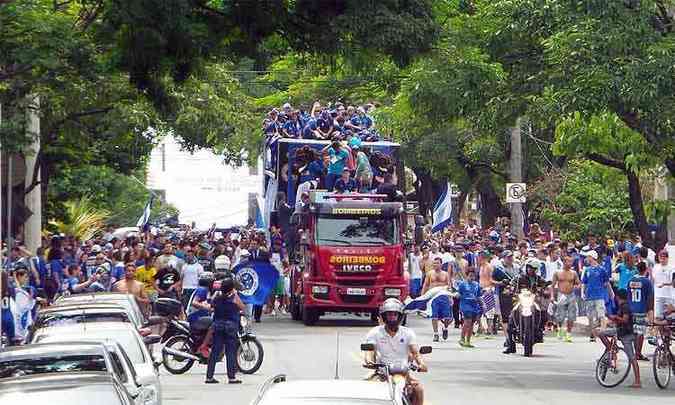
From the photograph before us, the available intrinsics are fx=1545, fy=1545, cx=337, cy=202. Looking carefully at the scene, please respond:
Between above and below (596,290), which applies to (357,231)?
above

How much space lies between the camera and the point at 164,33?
19.4 m

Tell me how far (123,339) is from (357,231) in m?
17.3

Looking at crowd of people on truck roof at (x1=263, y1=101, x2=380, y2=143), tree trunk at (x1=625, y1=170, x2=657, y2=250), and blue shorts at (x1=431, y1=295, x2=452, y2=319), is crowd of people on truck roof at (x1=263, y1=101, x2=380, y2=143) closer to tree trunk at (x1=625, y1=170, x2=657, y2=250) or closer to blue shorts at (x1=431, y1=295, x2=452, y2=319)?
tree trunk at (x1=625, y1=170, x2=657, y2=250)

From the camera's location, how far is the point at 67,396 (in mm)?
11539

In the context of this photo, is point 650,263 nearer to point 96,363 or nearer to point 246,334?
point 246,334

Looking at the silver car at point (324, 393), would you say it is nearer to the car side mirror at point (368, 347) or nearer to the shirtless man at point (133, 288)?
the car side mirror at point (368, 347)

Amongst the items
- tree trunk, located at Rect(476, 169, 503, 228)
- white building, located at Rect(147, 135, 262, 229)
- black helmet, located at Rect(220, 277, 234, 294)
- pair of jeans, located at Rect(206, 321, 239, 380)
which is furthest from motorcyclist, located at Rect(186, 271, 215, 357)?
white building, located at Rect(147, 135, 262, 229)

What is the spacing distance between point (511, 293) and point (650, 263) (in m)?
3.21

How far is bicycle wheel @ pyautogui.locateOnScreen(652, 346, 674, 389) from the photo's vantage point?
21.8 m

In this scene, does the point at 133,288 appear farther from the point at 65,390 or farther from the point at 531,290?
the point at 65,390

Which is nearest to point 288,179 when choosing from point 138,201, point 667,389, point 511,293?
point 511,293

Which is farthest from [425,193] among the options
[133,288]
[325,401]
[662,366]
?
[325,401]

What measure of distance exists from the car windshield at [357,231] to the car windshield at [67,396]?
22438 mm

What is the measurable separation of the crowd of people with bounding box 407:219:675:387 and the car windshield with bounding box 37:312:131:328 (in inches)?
296
